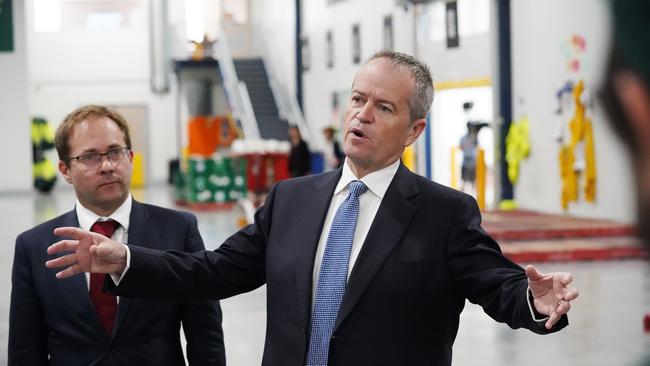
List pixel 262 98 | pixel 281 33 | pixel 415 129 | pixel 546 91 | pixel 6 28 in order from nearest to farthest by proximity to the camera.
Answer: pixel 415 129, pixel 6 28, pixel 546 91, pixel 262 98, pixel 281 33

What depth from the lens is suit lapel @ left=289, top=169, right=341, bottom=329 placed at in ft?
7.40

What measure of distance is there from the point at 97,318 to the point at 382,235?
816 mm

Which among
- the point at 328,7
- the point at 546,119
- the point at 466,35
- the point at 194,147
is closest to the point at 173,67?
the point at 194,147

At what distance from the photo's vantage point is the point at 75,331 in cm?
265

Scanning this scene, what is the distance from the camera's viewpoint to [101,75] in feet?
117

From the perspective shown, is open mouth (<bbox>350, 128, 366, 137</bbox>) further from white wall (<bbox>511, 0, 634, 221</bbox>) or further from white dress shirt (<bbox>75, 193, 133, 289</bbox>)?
white wall (<bbox>511, 0, 634, 221</bbox>)

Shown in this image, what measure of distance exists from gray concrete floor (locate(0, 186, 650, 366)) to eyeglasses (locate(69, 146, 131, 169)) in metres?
2.93

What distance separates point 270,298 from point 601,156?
43.0 feet

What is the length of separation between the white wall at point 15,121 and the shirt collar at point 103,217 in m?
24.1

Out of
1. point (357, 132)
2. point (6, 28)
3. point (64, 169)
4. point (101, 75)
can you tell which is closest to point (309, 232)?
point (357, 132)

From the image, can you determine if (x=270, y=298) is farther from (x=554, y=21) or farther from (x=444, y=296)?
(x=554, y=21)

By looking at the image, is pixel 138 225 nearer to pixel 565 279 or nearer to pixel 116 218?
pixel 116 218

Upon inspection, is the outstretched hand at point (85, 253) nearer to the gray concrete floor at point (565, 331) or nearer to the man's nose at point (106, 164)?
the man's nose at point (106, 164)

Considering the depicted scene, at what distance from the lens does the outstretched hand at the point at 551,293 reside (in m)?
1.98
